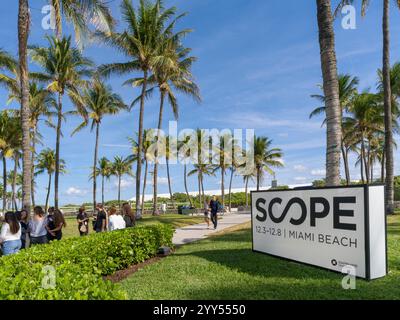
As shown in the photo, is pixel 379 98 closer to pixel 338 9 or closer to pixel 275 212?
pixel 338 9

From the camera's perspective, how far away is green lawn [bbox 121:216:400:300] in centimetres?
571

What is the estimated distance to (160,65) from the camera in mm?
22328

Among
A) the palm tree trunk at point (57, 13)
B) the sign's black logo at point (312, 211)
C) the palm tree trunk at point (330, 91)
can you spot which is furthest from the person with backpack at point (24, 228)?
the palm tree trunk at point (330, 91)

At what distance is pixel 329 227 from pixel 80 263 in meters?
4.97

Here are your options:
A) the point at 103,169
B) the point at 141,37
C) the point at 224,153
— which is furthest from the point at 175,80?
the point at 103,169

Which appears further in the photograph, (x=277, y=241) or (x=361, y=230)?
(x=277, y=241)

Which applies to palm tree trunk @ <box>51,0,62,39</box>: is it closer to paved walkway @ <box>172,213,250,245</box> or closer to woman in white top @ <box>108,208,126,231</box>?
woman in white top @ <box>108,208,126,231</box>

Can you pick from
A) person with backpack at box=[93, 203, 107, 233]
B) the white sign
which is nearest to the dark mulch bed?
the white sign

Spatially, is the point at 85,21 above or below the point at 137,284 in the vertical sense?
above

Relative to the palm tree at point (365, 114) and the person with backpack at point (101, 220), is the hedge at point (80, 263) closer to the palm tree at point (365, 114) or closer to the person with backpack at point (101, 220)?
the person with backpack at point (101, 220)

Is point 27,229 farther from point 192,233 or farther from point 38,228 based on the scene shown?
point 192,233

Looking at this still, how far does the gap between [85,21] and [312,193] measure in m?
11.5
